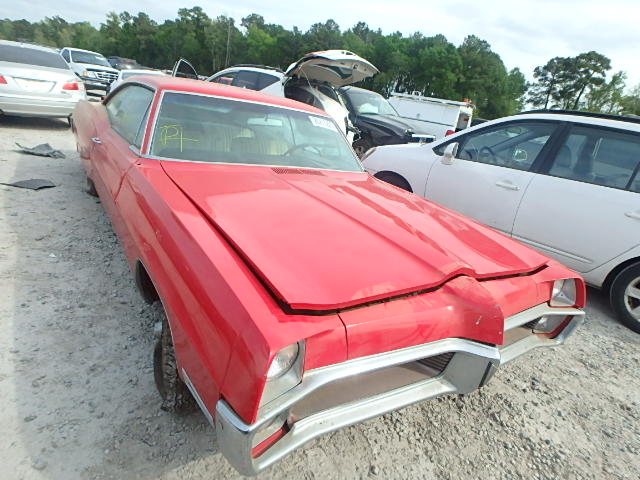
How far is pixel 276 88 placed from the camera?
7035mm

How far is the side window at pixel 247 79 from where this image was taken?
7.79m

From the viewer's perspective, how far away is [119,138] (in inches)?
113

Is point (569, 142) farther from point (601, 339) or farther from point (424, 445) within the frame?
point (424, 445)

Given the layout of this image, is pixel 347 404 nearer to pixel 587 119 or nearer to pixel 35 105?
pixel 587 119

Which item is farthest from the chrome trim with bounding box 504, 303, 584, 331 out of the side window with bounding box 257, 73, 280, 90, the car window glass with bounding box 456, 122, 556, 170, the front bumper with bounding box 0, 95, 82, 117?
the front bumper with bounding box 0, 95, 82, 117

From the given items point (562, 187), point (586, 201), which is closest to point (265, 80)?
point (562, 187)

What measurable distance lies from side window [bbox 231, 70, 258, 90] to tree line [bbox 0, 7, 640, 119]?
111ft

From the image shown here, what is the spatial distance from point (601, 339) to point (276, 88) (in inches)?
241

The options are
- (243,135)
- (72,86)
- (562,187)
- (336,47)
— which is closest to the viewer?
(243,135)

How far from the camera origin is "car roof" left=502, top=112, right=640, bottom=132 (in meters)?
3.34

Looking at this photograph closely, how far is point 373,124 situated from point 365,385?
7014 mm

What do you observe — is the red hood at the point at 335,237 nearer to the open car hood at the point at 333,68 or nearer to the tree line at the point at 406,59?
the open car hood at the point at 333,68

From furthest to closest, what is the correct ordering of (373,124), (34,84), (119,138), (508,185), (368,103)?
(368,103) → (373,124) → (34,84) → (508,185) → (119,138)

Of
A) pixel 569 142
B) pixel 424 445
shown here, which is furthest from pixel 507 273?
pixel 569 142
